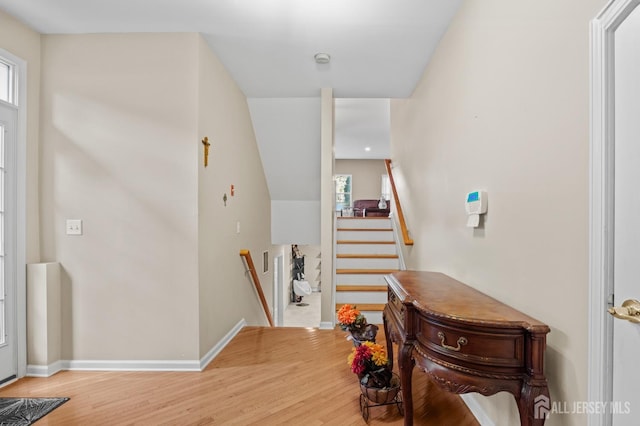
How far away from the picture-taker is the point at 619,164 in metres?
1.10

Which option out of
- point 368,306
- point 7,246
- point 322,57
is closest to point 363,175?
point 368,306

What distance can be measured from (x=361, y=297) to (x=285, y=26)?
307cm

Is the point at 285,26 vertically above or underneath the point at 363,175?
above

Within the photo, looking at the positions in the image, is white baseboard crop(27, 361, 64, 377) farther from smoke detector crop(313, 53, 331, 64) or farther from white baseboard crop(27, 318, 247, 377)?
smoke detector crop(313, 53, 331, 64)

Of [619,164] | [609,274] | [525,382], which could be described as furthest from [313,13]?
[525,382]

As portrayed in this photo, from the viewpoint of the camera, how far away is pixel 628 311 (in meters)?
1.04

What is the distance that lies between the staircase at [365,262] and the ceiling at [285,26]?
2465 mm

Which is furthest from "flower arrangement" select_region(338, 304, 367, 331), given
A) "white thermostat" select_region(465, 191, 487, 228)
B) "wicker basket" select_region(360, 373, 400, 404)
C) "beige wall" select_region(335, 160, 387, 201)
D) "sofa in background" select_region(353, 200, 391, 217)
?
"beige wall" select_region(335, 160, 387, 201)

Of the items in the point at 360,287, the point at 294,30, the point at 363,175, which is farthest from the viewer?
the point at 363,175

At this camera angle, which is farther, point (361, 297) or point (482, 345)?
point (361, 297)

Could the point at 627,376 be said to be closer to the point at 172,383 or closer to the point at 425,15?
the point at 425,15

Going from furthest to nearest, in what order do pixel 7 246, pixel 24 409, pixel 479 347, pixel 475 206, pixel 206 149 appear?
1. pixel 206 149
2. pixel 7 246
3. pixel 24 409
4. pixel 475 206
5. pixel 479 347

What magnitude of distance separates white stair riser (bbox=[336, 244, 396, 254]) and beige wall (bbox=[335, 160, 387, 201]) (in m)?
5.71

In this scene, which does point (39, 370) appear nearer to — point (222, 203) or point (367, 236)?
point (222, 203)
